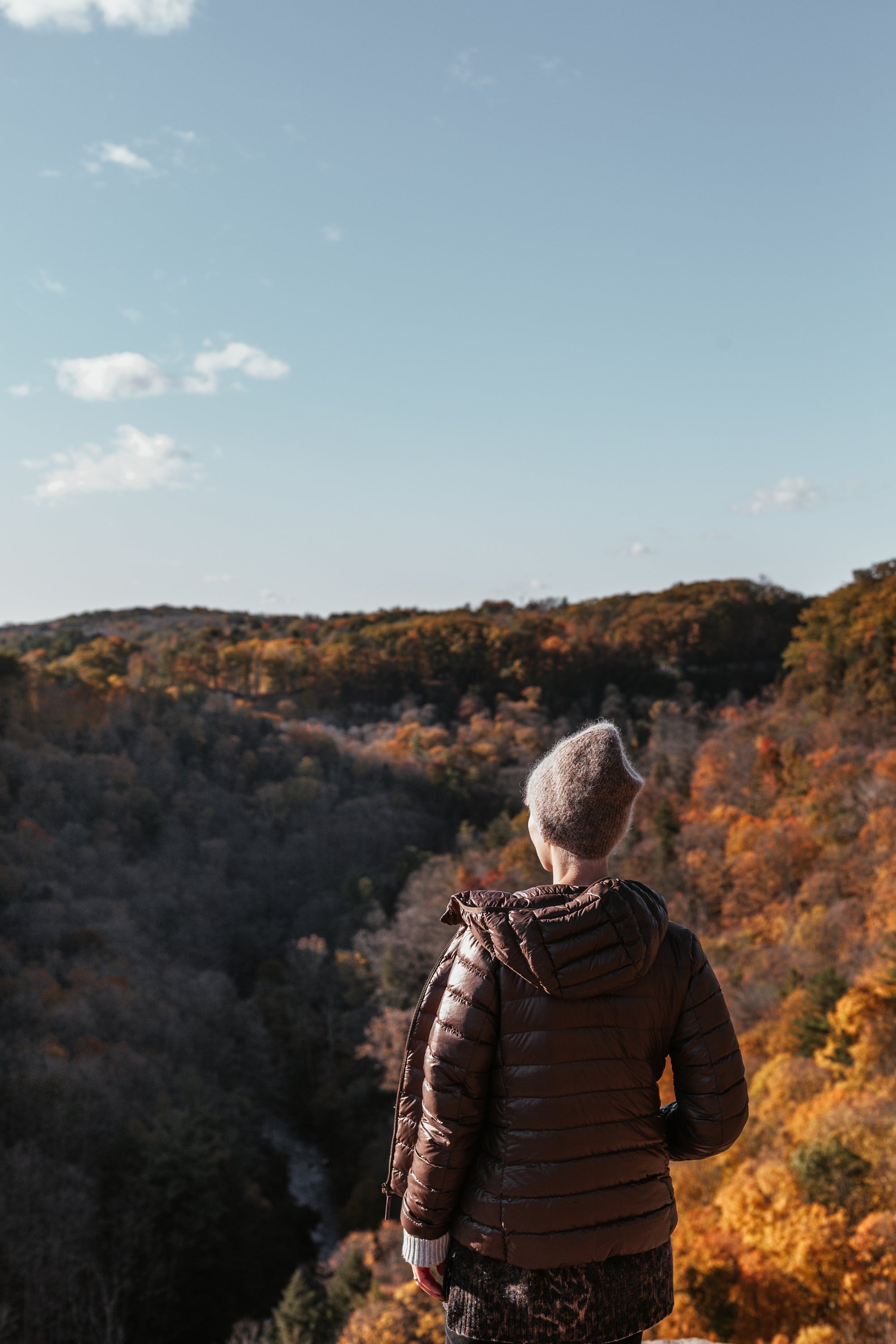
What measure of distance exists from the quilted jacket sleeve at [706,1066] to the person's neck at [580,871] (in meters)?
0.28

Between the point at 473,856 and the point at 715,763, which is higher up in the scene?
the point at 715,763

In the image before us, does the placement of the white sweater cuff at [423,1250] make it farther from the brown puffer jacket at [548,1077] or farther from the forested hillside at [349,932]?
the forested hillside at [349,932]

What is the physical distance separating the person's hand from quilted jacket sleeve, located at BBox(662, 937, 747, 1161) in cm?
67

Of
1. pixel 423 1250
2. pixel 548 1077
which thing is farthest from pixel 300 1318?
pixel 548 1077

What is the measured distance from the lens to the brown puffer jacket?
6.16ft

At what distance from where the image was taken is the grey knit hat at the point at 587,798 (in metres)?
2.08

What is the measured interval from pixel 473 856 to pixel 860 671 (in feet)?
60.2

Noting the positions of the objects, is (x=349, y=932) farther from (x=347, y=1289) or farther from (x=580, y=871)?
(x=580, y=871)

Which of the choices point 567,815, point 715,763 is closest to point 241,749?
point 715,763

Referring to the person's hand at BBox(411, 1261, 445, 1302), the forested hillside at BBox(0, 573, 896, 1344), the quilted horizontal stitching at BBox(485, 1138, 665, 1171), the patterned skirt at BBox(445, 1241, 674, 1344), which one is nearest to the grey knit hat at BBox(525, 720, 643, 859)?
the quilted horizontal stitching at BBox(485, 1138, 665, 1171)

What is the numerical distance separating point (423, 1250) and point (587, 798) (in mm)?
1132

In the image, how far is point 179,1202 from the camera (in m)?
20.9

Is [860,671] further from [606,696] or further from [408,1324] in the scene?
[408,1324]

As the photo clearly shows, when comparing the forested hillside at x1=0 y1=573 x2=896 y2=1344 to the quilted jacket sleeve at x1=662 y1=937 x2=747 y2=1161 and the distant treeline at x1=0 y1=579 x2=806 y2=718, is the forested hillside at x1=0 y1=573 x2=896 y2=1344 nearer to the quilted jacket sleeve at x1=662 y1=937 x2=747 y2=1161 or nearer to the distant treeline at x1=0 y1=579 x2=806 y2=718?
the distant treeline at x1=0 y1=579 x2=806 y2=718
